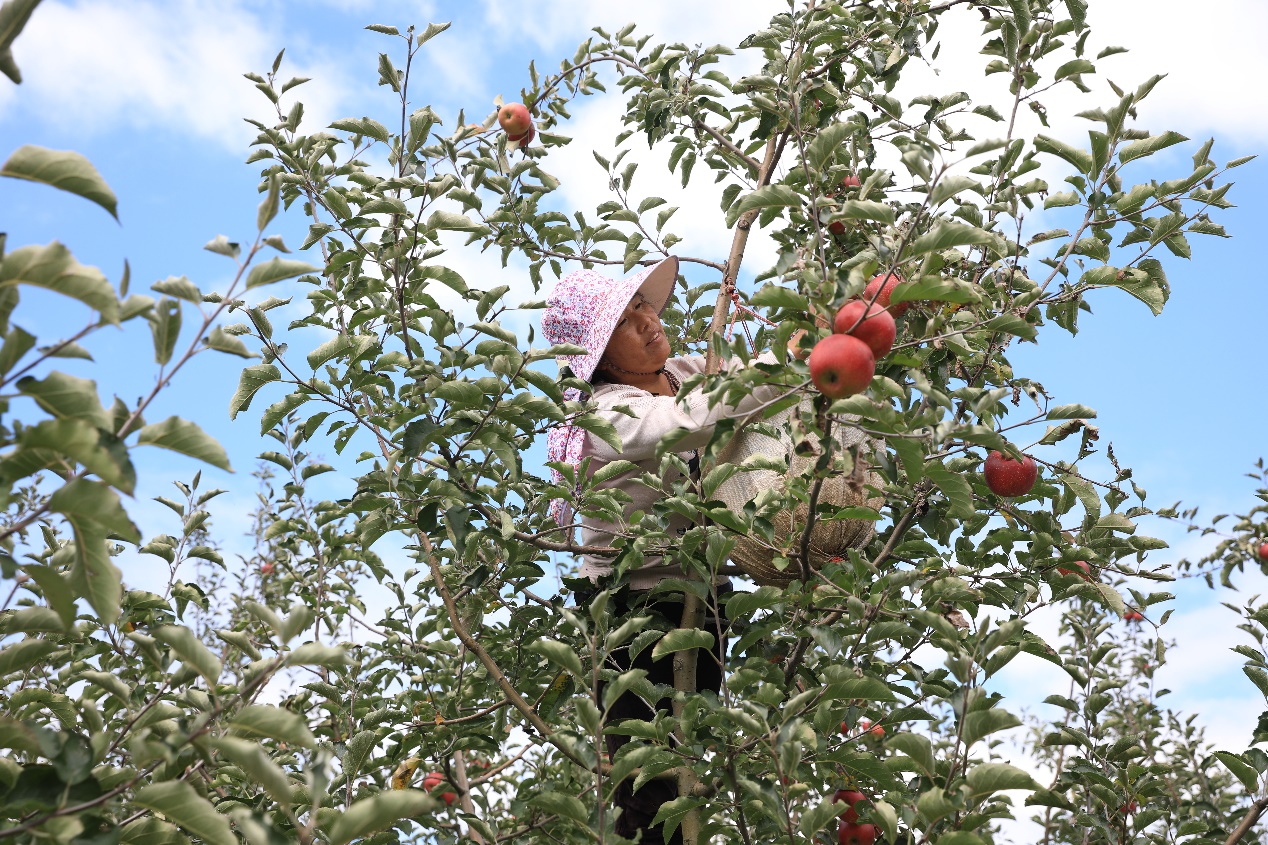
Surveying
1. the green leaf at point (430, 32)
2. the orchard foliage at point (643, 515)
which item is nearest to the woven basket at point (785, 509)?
the orchard foliage at point (643, 515)

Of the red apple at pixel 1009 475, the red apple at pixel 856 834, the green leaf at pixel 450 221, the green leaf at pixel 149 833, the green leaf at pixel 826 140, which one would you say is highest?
the green leaf at pixel 450 221

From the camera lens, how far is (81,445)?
131cm

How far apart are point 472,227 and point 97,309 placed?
1.27 m

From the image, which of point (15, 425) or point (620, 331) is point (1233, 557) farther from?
point (15, 425)

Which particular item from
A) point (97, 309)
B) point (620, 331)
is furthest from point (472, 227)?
point (97, 309)

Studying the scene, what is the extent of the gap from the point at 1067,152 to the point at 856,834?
5.62 ft

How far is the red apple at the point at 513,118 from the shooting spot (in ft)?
11.4

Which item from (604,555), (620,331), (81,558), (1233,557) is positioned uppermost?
(620,331)

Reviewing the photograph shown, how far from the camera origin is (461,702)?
343cm

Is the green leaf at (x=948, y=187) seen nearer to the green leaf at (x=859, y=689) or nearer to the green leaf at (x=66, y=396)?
the green leaf at (x=859, y=689)

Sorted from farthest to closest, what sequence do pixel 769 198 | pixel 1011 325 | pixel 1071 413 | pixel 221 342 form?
1. pixel 1071 413
2. pixel 1011 325
3. pixel 769 198
4. pixel 221 342

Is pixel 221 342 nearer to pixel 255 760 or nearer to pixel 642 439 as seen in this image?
pixel 255 760

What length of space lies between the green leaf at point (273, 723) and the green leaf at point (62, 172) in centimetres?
71

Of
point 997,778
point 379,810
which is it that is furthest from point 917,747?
point 379,810
